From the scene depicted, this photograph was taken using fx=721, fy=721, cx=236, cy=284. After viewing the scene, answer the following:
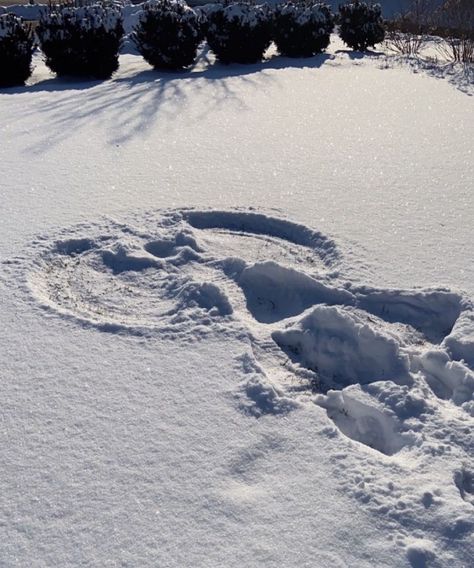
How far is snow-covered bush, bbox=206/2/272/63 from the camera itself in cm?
977

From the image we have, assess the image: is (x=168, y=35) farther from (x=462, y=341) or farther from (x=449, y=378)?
(x=449, y=378)

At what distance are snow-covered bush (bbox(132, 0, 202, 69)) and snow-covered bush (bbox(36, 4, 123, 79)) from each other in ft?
1.45

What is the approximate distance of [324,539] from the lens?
2123 mm

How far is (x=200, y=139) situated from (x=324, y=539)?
4.53 m

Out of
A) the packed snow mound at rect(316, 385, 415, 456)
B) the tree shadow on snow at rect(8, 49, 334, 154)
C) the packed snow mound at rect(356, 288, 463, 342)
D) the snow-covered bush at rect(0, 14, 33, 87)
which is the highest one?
the snow-covered bush at rect(0, 14, 33, 87)

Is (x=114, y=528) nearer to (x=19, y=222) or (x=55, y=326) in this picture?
(x=55, y=326)

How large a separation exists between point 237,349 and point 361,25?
8.97 meters

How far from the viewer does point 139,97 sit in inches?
306

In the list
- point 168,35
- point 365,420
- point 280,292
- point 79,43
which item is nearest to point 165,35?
point 168,35

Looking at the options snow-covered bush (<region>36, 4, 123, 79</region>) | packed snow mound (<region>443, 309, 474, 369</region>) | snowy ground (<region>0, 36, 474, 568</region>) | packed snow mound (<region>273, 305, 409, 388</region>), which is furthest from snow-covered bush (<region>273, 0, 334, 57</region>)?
packed snow mound (<region>443, 309, 474, 369</region>)

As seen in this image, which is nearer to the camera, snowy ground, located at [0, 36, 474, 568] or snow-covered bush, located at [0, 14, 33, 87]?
snowy ground, located at [0, 36, 474, 568]

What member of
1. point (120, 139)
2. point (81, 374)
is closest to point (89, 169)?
point (120, 139)

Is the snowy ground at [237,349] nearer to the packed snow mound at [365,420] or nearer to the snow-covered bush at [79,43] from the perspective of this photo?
the packed snow mound at [365,420]

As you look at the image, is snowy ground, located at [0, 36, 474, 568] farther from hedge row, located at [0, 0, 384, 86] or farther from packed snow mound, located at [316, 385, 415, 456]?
hedge row, located at [0, 0, 384, 86]
